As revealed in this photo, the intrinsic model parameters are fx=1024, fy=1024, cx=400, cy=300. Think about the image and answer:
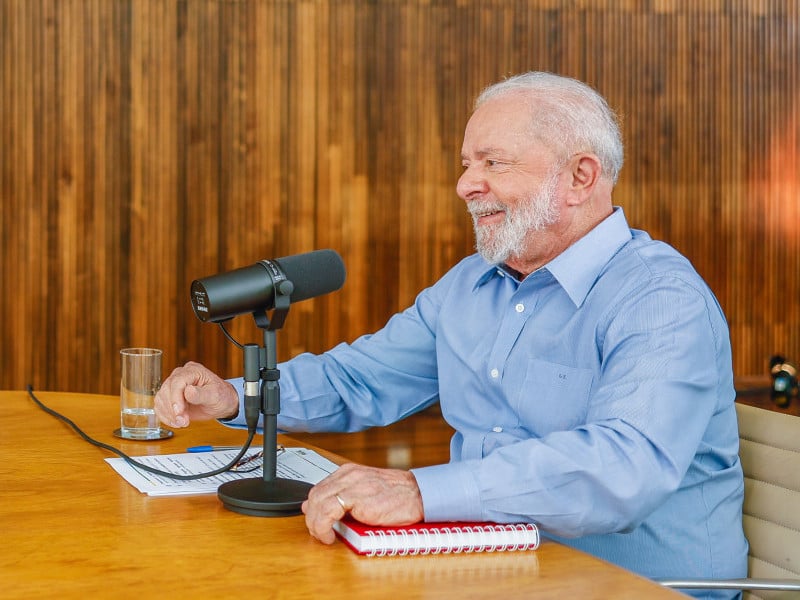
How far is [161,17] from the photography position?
427 centimetres

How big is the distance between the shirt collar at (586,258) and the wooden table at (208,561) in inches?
23.3

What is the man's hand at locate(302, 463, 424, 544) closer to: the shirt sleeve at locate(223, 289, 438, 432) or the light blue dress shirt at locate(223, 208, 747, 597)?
the light blue dress shirt at locate(223, 208, 747, 597)

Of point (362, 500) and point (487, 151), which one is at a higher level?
point (487, 151)

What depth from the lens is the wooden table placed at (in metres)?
1.12

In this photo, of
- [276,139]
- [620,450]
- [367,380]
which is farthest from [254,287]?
[276,139]

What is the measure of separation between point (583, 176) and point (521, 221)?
0.47ft

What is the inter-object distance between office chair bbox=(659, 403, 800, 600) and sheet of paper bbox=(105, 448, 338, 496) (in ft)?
2.31

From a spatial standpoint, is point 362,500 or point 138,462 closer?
point 362,500

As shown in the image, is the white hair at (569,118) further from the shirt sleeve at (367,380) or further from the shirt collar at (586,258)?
Answer: the shirt sleeve at (367,380)

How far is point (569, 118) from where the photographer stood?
1.88m

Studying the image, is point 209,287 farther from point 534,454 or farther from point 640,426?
point 640,426

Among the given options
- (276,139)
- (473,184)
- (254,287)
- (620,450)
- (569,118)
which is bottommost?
(620,450)

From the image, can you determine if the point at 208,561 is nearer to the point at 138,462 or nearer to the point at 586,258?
the point at 138,462

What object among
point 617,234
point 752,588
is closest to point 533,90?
point 617,234
